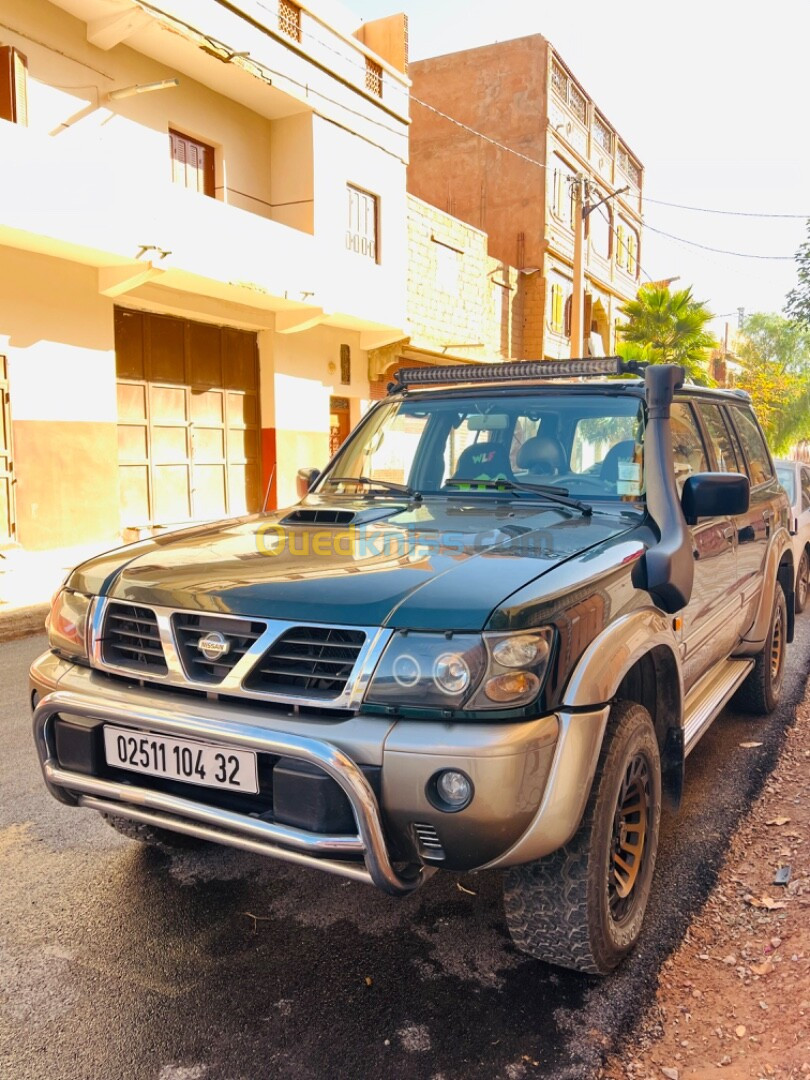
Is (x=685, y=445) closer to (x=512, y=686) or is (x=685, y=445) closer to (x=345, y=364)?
(x=512, y=686)

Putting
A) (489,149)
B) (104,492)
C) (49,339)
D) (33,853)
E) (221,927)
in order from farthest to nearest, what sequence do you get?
Answer: (489,149) < (104,492) < (49,339) < (33,853) < (221,927)

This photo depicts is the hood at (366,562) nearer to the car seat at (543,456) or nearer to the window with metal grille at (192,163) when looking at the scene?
the car seat at (543,456)

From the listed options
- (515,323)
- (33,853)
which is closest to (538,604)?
(33,853)

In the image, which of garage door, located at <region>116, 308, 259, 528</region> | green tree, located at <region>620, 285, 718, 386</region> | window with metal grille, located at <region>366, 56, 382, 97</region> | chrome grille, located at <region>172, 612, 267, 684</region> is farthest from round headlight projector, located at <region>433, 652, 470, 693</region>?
green tree, located at <region>620, 285, 718, 386</region>

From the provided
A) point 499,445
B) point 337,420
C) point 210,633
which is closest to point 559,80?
point 337,420

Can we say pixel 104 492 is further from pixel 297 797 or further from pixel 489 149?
pixel 489 149

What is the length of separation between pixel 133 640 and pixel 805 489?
7305 millimetres

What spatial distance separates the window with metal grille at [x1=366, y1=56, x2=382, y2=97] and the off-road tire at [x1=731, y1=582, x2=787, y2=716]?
573 inches

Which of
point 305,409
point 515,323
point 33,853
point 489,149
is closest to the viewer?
point 33,853

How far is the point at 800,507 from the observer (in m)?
7.57

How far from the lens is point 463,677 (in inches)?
79.3

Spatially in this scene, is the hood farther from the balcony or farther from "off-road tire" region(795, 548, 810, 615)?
the balcony

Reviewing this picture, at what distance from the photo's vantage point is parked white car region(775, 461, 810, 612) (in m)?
7.31

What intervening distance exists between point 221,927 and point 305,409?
1366 cm
